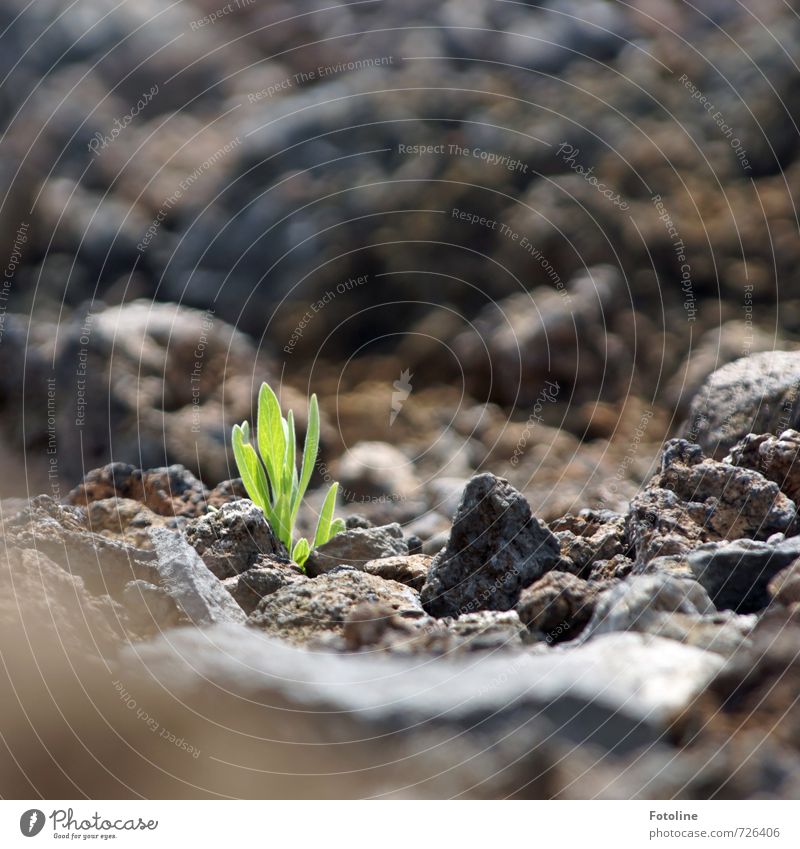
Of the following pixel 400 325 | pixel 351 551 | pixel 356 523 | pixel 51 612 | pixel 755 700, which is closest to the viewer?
pixel 755 700

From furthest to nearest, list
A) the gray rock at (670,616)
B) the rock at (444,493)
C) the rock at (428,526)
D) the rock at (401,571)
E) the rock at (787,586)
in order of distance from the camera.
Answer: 1. the rock at (444,493)
2. the rock at (428,526)
3. the rock at (401,571)
4. the rock at (787,586)
5. the gray rock at (670,616)

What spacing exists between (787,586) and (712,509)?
501 millimetres

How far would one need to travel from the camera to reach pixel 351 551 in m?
2.97

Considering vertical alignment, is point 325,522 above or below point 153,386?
below

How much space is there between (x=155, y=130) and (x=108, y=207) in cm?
51

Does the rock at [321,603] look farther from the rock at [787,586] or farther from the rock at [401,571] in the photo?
the rock at [787,586]

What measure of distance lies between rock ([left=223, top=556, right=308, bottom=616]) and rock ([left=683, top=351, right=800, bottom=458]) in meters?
1.57

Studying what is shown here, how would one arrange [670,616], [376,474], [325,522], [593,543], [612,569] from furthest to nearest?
[376,474] → [325,522] → [593,543] → [612,569] → [670,616]

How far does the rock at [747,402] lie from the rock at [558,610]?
3.83 feet

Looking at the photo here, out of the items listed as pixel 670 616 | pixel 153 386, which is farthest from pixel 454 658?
pixel 153 386

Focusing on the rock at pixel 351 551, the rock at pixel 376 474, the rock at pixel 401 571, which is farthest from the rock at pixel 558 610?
the rock at pixel 376 474

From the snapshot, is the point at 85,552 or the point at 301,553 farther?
the point at 301,553

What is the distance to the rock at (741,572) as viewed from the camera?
2.09 m

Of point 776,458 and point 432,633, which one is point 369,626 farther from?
→ point 776,458
